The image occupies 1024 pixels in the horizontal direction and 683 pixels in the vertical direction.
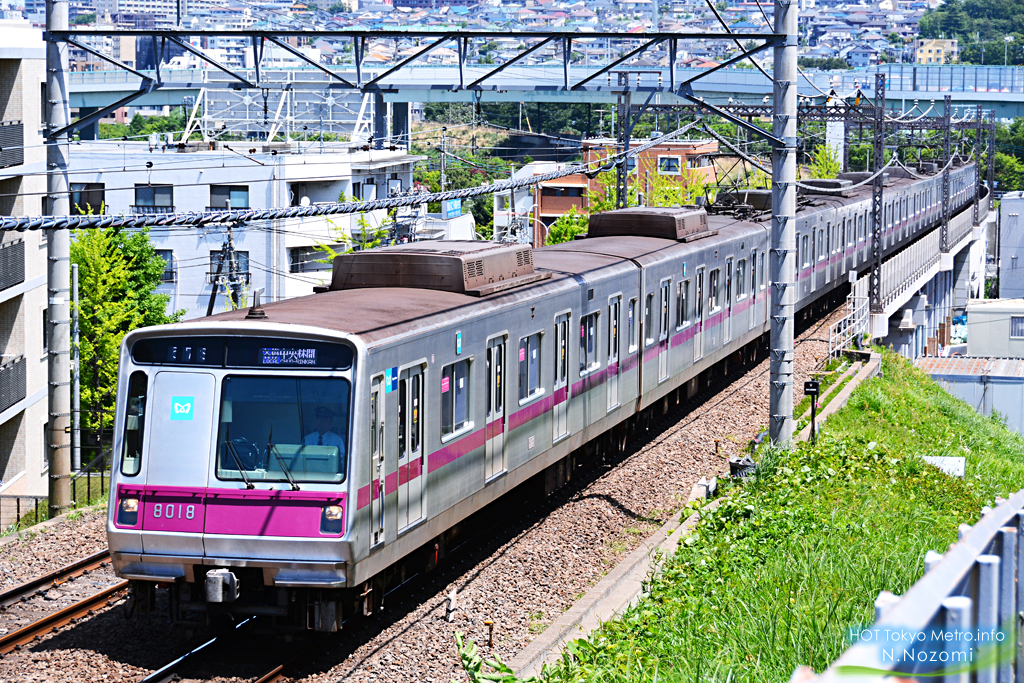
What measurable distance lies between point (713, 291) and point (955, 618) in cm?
1625

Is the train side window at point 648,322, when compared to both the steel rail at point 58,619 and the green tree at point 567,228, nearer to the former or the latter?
the steel rail at point 58,619

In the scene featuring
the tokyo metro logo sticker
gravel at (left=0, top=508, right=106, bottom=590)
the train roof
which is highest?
the train roof

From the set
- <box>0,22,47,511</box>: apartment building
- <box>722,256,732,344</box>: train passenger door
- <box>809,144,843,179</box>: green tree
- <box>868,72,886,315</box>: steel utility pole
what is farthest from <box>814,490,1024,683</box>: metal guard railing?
<box>809,144,843,179</box>: green tree

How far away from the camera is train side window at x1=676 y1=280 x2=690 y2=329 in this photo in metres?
17.0

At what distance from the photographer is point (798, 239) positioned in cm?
2459

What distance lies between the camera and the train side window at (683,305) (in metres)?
17.0

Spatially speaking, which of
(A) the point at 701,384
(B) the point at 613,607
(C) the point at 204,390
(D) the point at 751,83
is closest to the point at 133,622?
(C) the point at 204,390

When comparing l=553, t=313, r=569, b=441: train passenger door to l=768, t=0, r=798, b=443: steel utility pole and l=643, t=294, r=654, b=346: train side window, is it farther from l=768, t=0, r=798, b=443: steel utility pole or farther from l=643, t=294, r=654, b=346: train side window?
l=643, t=294, r=654, b=346: train side window

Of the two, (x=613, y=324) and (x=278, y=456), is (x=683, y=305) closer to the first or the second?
(x=613, y=324)

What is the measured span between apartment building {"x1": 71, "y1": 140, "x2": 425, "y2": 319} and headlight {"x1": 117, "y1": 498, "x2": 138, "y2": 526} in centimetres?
2571

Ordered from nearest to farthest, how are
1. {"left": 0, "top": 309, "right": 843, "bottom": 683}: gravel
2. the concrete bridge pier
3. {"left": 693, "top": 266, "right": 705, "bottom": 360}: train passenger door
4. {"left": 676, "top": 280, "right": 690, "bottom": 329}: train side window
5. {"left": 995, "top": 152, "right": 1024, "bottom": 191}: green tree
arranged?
{"left": 0, "top": 309, "right": 843, "bottom": 683}: gravel
{"left": 676, "top": 280, "right": 690, "bottom": 329}: train side window
{"left": 693, "top": 266, "right": 705, "bottom": 360}: train passenger door
the concrete bridge pier
{"left": 995, "top": 152, "right": 1024, "bottom": 191}: green tree

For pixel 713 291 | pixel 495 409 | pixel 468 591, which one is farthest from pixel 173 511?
pixel 713 291

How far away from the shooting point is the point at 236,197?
3703 centimetres

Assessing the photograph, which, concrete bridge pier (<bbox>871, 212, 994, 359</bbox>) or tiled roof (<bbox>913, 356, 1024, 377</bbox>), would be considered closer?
tiled roof (<bbox>913, 356, 1024, 377</bbox>)
